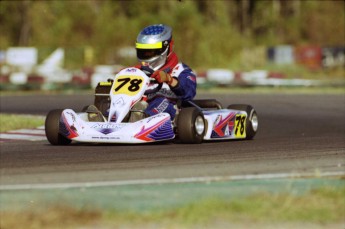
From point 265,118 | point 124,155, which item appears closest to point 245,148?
point 124,155

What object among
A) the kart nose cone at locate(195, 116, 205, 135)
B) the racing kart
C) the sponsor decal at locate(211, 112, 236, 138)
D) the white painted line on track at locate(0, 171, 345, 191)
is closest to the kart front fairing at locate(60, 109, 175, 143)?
the racing kart

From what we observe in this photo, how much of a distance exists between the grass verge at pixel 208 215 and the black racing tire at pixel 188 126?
4.36 metres

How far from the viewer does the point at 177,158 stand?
8.57 metres

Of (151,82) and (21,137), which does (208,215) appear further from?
(21,137)

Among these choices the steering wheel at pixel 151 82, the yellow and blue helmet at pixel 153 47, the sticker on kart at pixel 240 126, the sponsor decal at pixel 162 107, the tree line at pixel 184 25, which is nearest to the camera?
the sponsor decal at pixel 162 107

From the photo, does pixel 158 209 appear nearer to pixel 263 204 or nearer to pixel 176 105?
pixel 263 204

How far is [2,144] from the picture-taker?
1085 cm

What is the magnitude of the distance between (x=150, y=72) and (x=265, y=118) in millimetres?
5508

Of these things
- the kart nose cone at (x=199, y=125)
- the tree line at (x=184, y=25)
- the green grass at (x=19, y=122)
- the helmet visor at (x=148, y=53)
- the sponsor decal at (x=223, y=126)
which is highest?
the helmet visor at (x=148, y=53)

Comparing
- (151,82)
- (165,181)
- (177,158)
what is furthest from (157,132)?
(165,181)

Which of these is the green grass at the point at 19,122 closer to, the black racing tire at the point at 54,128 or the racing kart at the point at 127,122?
the black racing tire at the point at 54,128

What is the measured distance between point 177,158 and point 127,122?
1.89 m

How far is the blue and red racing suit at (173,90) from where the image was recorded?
10633mm

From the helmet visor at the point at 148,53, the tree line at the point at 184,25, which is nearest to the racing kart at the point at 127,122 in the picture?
the helmet visor at the point at 148,53
